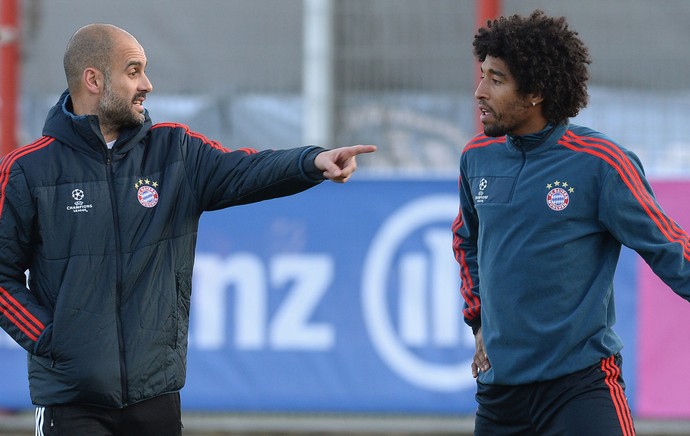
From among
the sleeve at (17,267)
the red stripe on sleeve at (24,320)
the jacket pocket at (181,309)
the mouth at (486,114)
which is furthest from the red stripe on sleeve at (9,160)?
the mouth at (486,114)

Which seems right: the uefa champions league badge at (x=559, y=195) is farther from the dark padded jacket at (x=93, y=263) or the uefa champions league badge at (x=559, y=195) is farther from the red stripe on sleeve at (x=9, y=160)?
the red stripe on sleeve at (x=9, y=160)

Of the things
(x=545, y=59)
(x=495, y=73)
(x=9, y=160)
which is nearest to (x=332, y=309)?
(x=495, y=73)

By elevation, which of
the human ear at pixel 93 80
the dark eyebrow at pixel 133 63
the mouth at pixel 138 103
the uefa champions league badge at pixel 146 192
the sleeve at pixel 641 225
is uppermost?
the dark eyebrow at pixel 133 63

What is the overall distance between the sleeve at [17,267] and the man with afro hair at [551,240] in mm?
1684

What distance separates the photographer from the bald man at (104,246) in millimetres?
4469

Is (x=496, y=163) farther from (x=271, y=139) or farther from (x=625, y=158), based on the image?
(x=271, y=139)

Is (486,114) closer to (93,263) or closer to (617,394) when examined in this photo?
(617,394)

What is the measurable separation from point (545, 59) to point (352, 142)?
488cm

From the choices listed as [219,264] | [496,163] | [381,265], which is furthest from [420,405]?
[496,163]

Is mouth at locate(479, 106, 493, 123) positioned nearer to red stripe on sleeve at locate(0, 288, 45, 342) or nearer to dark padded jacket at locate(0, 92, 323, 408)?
dark padded jacket at locate(0, 92, 323, 408)

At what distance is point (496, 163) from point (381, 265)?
3.70 m

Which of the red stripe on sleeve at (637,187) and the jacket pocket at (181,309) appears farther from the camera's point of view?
the jacket pocket at (181,309)

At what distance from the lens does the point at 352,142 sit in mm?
9547

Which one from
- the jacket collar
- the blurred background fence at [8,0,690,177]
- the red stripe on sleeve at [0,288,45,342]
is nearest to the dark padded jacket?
the red stripe on sleeve at [0,288,45,342]
